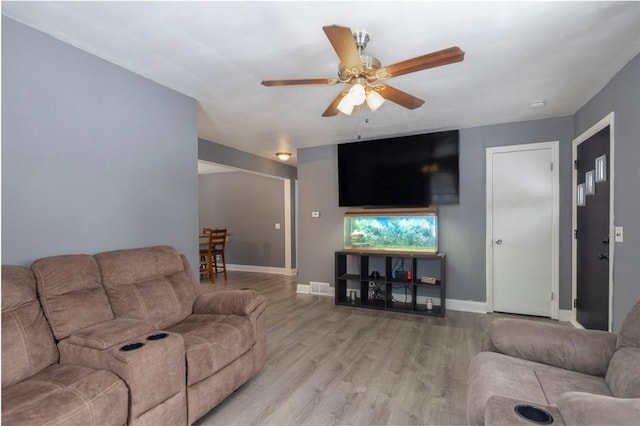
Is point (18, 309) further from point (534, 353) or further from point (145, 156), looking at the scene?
point (534, 353)

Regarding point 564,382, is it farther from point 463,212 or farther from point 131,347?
point 463,212

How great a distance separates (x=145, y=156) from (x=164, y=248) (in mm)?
762

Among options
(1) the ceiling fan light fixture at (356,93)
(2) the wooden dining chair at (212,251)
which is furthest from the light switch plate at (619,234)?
(2) the wooden dining chair at (212,251)

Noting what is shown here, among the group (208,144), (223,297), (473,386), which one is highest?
(208,144)

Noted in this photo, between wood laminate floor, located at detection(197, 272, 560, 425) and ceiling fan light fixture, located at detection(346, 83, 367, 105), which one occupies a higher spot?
ceiling fan light fixture, located at detection(346, 83, 367, 105)

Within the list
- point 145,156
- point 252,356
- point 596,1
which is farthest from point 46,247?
point 596,1

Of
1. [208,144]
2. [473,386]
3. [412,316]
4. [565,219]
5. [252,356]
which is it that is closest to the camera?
[473,386]

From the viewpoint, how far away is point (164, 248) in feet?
8.95

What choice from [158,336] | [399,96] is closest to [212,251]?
[158,336]

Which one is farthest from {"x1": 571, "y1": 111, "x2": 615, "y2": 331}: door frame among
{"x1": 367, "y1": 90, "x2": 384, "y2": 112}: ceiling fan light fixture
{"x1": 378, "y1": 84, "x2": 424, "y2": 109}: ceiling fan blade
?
{"x1": 367, "y1": 90, "x2": 384, "y2": 112}: ceiling fan light fixture

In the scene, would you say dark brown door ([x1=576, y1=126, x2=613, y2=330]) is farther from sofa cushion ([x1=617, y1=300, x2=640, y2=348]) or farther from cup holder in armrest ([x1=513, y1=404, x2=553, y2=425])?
cup holder in armrest ([x1=513, y1=404, x2=553, y2=425])

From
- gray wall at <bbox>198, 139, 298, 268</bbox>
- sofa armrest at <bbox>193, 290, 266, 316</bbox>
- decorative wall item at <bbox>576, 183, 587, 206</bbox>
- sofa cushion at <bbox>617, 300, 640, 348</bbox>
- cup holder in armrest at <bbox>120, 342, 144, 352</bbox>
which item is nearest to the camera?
sofa cushion at <bbox>617, 300, 640, 348</bbox>

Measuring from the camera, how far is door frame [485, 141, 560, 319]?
384cm

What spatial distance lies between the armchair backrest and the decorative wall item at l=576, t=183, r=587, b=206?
211cm
